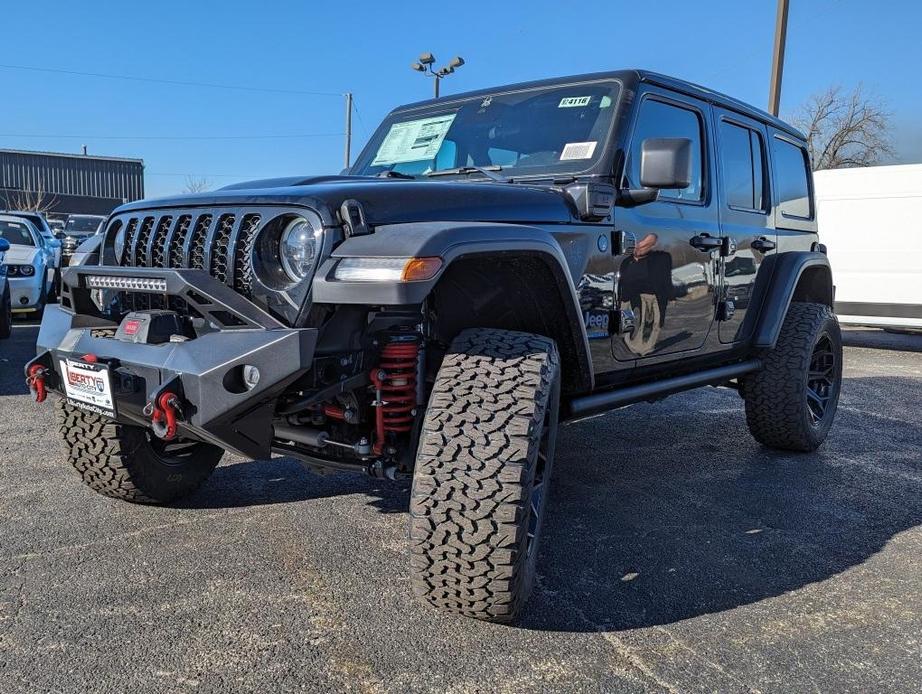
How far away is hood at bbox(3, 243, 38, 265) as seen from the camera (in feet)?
31.4

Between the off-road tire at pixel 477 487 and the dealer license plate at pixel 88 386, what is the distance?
3.47 ft

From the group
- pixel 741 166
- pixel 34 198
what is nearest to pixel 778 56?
pixel 741 166

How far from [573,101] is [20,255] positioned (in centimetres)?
876

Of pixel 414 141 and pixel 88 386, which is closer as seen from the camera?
pixel 88 386

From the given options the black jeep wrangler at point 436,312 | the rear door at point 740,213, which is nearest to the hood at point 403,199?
the black jeep wrangler at point 436,312

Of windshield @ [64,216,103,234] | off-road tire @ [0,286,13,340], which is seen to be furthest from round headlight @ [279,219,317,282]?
windshield @ [64,216,103,234]

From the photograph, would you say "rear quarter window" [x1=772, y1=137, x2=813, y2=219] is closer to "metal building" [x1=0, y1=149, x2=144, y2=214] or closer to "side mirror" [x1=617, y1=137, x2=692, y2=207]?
"side mirror" [x1=617, y1=137, x2=692, y2=207]

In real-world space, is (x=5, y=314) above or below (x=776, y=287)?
below

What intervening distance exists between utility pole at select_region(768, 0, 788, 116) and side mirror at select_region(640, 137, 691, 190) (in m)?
12.6

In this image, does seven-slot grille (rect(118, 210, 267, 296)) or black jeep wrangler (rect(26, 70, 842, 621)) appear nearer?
black jeep wrangler (rect(26, 70, 842, 621))

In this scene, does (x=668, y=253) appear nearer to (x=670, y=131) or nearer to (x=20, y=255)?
(x=670, y=131)

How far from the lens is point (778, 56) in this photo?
14.1 metres

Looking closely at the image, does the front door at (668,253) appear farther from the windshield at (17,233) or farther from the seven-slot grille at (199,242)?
the windshield at (17,233)

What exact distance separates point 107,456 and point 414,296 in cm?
182
